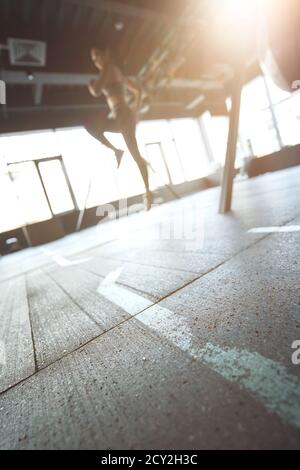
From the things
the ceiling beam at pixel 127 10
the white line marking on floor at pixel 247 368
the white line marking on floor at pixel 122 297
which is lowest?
the white line marking on floor at pixel 247 368

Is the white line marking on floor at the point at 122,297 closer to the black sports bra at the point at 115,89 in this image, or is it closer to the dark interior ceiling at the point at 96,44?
the black sports bra at the point at 115,89

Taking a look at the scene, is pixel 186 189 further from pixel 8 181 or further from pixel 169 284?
pixel 169 284

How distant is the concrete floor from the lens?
0.52m

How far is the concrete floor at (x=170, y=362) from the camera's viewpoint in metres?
0.52

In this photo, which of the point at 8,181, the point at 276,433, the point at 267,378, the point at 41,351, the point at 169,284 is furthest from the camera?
the point at 8,181

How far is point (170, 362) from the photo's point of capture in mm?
724

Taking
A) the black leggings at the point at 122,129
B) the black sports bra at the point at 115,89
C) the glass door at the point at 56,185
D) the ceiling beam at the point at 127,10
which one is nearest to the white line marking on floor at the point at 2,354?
the black leggings at the point at 122,129

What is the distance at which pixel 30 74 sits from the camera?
700 centimetres

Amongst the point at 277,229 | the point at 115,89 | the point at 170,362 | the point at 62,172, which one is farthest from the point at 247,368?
the point at 62,172

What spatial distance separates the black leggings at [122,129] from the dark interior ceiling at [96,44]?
3.52ft

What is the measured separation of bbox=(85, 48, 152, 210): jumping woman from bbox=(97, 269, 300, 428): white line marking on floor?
1450 mm

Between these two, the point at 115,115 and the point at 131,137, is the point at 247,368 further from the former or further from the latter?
the point at 115,115
